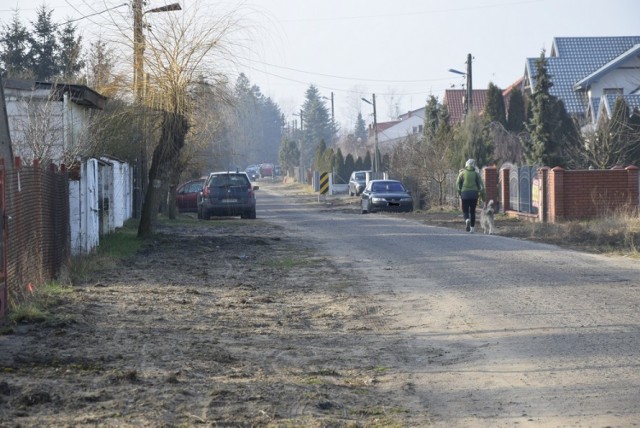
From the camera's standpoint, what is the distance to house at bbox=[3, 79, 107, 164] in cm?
1888

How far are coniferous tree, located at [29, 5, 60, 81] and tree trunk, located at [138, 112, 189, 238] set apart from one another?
2052 centimetres

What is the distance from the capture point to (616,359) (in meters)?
7.83

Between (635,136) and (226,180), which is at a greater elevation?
(635,136)

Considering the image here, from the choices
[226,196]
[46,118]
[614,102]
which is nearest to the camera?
[46,118]

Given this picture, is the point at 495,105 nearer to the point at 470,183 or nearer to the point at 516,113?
the point at 516,113

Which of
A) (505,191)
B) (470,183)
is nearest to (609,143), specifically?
(505,191)

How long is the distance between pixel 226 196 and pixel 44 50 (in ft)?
48.9

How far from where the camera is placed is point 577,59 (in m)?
62.3

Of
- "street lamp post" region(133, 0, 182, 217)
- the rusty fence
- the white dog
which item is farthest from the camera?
the white dog

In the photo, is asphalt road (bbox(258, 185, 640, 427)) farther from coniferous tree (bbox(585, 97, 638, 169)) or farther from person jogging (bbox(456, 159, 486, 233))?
coniferous tree (bbox(585, 97, 638, 169))

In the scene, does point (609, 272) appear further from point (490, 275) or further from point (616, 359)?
point (616, 359)

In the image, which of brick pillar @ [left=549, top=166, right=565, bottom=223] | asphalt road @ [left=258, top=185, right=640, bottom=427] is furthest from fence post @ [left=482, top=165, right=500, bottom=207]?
asphalt road @ [left=258, top=185, right=640, bottom=427]

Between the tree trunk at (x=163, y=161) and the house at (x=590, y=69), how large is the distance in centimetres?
3540

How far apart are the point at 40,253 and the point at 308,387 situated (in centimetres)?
637
